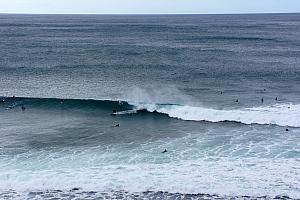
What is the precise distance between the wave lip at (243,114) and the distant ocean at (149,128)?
0.40 ft

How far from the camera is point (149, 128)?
47750 millimetres

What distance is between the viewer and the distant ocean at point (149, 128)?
31922mm

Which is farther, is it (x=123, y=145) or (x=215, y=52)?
(x=215, y=52)

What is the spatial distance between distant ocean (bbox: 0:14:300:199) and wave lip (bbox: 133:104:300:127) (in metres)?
0.12

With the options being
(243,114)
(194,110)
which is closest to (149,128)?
(194,110)

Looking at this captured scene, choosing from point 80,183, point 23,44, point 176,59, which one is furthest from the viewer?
point 23,44

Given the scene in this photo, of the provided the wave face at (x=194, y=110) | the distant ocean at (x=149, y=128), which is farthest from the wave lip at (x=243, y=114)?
the distant ocean at (x=149, y=128)

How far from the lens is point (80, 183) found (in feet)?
106

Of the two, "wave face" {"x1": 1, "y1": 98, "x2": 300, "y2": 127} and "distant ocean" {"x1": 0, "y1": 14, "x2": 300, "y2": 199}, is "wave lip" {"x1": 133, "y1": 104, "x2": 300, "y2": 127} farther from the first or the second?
"distant ocean" {"x1": 0, "y1": 14, "x2": 300, "y2": 199}

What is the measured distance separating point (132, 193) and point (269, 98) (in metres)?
33.5

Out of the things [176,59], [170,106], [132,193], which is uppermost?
[176,59]

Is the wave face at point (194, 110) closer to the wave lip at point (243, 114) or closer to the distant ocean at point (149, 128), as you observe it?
the wave lip at point (243, 114)

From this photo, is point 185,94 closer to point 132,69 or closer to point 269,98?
point 269,98

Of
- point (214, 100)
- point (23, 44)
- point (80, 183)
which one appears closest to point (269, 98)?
point (214, 100)
